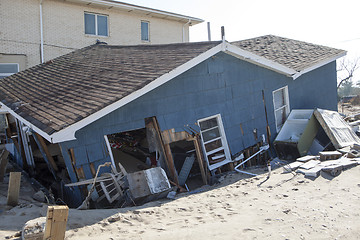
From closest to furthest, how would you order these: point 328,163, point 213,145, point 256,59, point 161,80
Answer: point 161,80, point 328,163, point 213,145, point 256,59

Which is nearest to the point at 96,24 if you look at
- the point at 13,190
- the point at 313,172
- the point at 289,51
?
the point at 289,51

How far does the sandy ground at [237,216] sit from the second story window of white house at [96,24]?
44.4 feet

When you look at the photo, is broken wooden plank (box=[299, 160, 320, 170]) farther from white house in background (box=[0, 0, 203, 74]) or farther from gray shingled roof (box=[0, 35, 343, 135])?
white house in background (box=[0, 0, 203, 74])

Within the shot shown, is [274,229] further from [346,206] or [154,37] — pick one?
[154,37]

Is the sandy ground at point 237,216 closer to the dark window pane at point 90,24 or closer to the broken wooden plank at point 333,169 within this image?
the broken wooden plank at point 333,169

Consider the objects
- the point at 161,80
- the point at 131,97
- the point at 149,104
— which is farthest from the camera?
the point at 149,104

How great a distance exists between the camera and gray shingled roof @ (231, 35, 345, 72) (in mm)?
12667

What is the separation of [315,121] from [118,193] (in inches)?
298

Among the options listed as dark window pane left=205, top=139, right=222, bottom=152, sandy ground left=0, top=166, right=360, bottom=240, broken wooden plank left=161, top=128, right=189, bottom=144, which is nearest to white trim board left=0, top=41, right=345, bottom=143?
broken wooden plank left=161, top=128, right=189, bottom=144

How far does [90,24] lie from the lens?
17766mm

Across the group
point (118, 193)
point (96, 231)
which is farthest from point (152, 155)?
point (96, 231)

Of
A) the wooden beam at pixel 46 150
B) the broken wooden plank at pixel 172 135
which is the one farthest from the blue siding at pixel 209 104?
the wooden beam at pixel 46 150

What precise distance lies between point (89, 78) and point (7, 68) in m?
8.55

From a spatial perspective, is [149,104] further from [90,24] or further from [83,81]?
[90,24]
